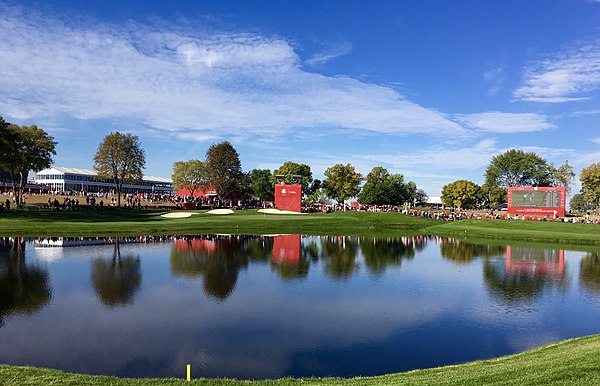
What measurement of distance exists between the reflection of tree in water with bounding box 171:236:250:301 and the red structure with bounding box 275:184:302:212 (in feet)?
126

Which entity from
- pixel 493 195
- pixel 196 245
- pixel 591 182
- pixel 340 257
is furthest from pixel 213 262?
pixel 493 195

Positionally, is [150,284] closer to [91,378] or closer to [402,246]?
[91,378]

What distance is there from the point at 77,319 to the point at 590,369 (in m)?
16.3

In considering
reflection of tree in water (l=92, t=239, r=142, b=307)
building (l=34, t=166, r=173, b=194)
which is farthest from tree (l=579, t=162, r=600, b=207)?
building (l=34, t=166, r=173, b=194)

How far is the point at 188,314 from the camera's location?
1686cm

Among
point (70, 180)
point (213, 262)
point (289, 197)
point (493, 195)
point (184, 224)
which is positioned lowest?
point (213, 262)

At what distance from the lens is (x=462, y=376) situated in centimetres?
984

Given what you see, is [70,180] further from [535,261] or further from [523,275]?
[523,275]

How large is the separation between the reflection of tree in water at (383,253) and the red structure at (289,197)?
32.1 metres

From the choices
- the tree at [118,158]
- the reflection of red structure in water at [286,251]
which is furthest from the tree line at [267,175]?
the reflection of red structure in water at [286,251]

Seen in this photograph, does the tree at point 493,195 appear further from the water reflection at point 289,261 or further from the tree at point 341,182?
the water reflection at point 289,261

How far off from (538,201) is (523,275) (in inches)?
2318

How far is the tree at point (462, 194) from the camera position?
462 ft

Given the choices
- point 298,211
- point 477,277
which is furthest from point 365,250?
point 298,211
